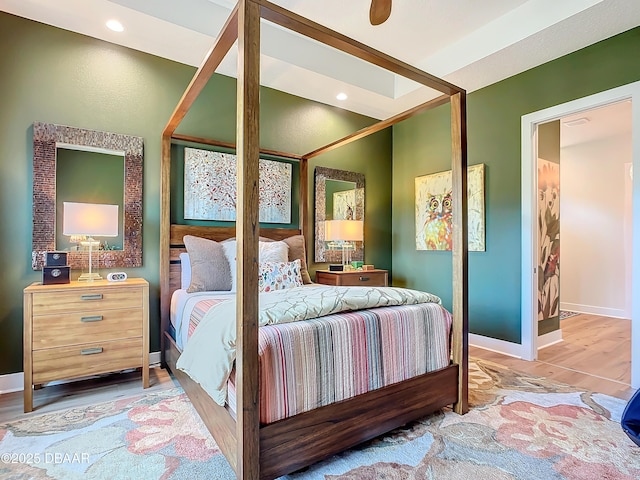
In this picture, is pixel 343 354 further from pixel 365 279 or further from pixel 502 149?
pixel 502 149

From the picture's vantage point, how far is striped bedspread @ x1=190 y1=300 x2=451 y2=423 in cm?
158

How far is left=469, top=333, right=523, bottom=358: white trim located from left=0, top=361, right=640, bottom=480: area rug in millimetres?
1083

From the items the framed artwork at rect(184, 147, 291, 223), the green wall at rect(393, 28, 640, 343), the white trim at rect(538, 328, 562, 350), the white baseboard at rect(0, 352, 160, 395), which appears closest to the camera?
the white baseboard at rect(0, 352, 160, 395)

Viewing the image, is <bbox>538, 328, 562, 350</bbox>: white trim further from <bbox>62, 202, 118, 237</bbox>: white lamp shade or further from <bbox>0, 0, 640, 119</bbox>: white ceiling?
<bbox>62, 202, 118, 237</bbox>: white lamp shade

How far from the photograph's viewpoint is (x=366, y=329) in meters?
1.91

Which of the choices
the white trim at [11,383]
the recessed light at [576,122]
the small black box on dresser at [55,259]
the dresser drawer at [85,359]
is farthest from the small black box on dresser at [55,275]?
the recessed light at [576,122]

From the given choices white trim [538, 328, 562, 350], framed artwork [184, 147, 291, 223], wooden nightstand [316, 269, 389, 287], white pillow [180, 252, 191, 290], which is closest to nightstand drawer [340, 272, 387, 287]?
wooden nightstand [316, 269, 389, 287]

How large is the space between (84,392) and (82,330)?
1.76 ft

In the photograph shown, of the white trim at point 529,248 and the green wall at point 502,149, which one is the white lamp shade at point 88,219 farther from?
the white trim at point 529,248

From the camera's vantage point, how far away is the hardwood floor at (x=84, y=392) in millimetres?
2377

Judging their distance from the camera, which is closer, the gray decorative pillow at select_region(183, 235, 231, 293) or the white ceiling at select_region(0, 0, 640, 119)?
the white ceiling at select_region(0, 0, 640, 119)

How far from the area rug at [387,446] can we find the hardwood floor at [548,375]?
21 centimetres

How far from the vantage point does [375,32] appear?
3.40 metres

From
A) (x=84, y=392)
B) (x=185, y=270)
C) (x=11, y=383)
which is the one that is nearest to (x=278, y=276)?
(x=185, y=270)
